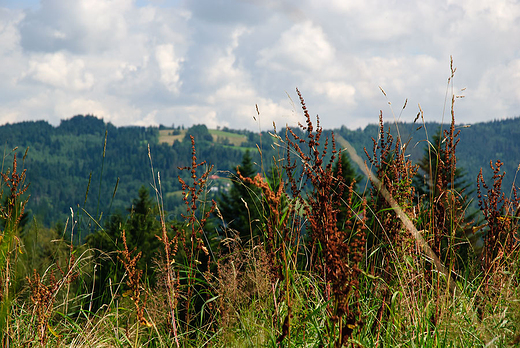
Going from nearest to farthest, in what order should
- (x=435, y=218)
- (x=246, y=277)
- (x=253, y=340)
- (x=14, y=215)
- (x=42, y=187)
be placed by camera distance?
(x=253, y=340) < (x=14, y=215) < (x=435, y=218) < (x=246, y=277) < (x=42, y=187)

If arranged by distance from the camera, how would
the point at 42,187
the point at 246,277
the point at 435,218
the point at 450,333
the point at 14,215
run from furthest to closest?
the point at 42,187
the point at 246,277
the point at 435,218
the point at 14,215
the point at 450,333

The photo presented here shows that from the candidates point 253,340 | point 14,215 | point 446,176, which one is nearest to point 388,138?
point 446,176

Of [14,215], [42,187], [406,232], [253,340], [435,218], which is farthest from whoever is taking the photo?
[42,187]

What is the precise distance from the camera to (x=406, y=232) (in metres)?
2.40

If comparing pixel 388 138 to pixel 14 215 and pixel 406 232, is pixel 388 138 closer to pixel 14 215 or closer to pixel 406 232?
pixel 406 232

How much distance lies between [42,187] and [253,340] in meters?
214

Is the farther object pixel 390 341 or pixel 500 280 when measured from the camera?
pixel 500 280

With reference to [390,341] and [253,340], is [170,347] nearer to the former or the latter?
[253,340]

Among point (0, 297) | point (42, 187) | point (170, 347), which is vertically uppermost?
point (0, 297)

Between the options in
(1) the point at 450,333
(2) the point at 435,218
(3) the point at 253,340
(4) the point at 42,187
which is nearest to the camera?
(1) the point at 450,333

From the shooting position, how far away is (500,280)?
2.89 meters

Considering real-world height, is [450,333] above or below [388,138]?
below

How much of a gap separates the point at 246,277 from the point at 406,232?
1.64 meters

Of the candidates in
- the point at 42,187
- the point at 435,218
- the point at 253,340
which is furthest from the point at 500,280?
the point at 42,187
